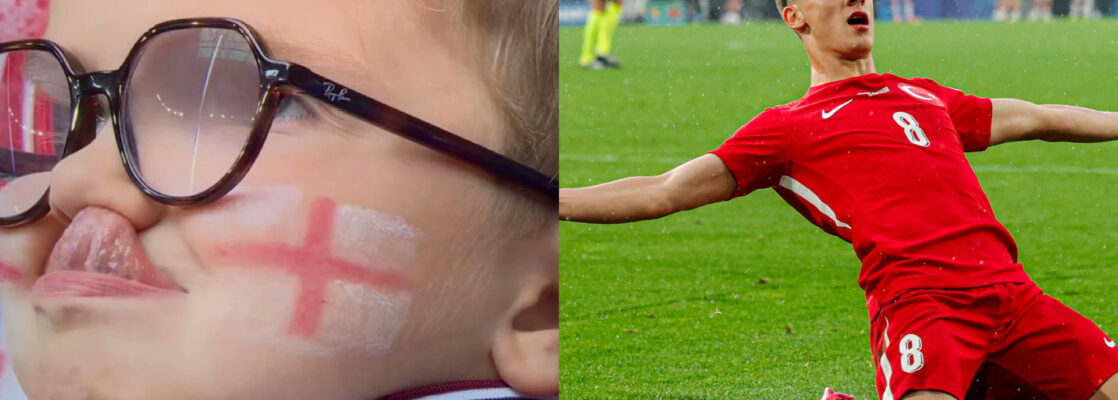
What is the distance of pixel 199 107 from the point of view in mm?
1208

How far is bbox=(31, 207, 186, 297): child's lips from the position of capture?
1223mm

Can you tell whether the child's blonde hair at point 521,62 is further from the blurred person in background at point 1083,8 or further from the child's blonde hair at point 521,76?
the blurred person in background at point 1083,8

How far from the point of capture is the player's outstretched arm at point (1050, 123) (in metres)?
2.22

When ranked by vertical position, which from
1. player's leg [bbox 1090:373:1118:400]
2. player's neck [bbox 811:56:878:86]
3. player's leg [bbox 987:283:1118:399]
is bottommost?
player's leg [bbox 1090:373:1118:400]

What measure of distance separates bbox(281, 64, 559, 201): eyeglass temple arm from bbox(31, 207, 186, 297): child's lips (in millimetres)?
208

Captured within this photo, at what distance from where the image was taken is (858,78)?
224cm

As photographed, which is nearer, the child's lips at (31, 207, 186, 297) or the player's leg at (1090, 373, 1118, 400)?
the child's lips at (31, 207, 186, 297)

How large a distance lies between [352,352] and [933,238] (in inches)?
44.8

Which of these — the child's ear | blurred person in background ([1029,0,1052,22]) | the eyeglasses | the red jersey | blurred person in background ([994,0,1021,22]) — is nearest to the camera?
the eyeglasses

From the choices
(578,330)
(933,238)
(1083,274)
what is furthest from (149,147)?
(1083,274)

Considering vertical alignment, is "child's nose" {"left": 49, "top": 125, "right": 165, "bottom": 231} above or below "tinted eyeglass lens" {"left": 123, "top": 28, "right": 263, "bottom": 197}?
below

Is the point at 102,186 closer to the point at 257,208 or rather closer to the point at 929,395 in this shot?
the point at 257,208

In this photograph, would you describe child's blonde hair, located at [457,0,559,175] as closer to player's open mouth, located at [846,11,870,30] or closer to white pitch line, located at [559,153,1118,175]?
player's open mouth, located at [846,11,870,30]

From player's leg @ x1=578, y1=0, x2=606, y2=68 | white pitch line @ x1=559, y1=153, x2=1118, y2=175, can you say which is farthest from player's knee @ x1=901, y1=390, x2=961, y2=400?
player's leg @ x1=578, y1=0, x2=606, y2=68
